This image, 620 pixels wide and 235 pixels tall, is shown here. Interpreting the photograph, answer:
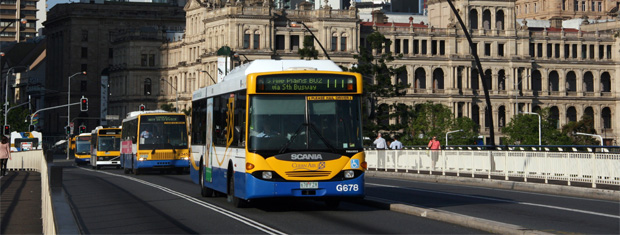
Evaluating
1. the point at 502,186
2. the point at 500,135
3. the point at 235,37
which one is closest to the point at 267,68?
the point at 502,186

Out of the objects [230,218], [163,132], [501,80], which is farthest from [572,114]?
[230,218]

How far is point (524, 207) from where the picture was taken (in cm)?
2223

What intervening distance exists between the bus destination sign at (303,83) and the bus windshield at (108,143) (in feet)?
144

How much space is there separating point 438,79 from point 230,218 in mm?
113960

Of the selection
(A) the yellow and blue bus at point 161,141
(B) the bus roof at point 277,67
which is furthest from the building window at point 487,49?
(B) the bus roof at point 277,67

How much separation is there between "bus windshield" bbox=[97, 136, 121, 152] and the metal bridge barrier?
2224cm

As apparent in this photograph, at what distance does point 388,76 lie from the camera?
73.2 meters

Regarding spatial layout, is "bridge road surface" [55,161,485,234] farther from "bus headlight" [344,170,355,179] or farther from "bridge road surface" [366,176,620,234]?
"bridge road surface" [366,176,620,234]

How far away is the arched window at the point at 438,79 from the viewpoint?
132 meters

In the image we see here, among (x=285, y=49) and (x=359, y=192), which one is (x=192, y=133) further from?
(x=285, y=49)

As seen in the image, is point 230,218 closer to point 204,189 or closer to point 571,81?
point 204,189

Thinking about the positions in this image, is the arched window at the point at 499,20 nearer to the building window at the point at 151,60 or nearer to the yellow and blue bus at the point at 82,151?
the building window at the point at 151,60

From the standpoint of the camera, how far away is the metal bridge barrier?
27.8 meters

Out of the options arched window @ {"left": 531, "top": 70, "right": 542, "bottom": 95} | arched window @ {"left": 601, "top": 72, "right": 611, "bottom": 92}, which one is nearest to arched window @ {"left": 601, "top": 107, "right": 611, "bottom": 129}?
arched window @ {"left": 601, "top": 72, "right": 611, "bottom": 92}
